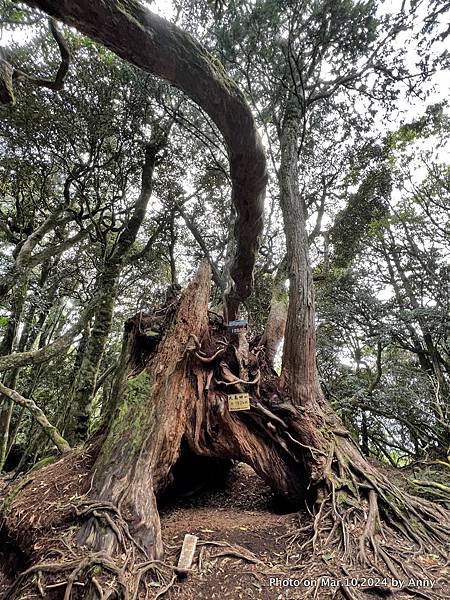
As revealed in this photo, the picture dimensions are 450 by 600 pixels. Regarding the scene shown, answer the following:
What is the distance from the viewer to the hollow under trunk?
2.14 m

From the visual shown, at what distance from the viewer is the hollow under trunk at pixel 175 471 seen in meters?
2.14

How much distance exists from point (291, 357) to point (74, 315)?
378 inches

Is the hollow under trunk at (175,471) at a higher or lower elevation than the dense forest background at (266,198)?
lower

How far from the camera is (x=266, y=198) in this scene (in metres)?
5.72

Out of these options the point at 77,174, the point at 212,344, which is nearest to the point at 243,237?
the point at 212,344

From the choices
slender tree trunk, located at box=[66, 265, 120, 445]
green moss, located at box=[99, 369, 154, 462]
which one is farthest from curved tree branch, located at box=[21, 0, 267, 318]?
slender tree trunk, located at box=[66, 265, 120, 445]

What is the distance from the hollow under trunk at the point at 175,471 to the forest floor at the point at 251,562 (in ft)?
0.51

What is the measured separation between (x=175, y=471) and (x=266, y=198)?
4.59 meters

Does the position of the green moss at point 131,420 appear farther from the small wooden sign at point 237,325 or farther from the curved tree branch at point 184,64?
the curved tree branch at point 184,64

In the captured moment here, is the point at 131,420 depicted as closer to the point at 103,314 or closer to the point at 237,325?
the point at 237,325

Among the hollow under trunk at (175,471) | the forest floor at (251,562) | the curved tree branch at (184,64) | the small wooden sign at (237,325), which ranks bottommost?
the forest floor at (251,562)

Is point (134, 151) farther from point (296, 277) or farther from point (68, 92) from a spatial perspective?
point (296, 277)

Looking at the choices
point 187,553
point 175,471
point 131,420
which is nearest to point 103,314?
point 175,471

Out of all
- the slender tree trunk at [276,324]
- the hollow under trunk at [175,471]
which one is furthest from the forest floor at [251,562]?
the slender tree trunk at [276,324]
